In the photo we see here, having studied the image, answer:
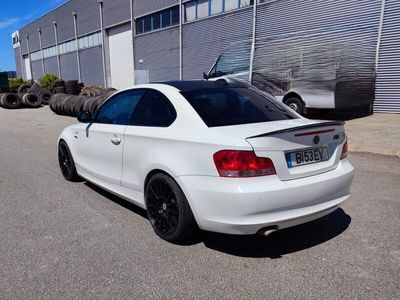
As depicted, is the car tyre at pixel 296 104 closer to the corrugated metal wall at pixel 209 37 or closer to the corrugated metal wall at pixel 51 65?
the corrugated metal wall at pixel 209 37

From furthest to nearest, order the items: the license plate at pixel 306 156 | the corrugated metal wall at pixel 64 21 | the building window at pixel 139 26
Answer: the corrugated metal wall at pixel 64 21 → the building window at pixel 139 26 → the license plate at pixel 306 156

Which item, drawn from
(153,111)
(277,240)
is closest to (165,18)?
(153,111)

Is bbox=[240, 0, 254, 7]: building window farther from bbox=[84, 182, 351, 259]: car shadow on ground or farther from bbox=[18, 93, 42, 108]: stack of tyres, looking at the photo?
bbox=[84, 182, 351, 259]: car shadow on ground

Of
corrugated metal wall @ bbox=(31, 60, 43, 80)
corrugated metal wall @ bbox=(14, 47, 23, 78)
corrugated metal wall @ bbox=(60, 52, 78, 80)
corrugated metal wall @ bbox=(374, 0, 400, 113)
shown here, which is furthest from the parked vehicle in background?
corrugated metal wall @ bbox=(14, 47, 23, 78)

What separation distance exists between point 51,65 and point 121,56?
2215 cm

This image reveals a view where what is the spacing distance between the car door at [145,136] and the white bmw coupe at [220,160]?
1 centimetres

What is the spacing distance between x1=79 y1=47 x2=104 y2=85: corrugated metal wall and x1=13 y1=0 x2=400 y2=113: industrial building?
3.9 inches

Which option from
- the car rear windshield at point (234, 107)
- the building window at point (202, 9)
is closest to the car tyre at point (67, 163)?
the car rear windshield at point (234, 107)

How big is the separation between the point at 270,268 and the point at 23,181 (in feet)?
15.1

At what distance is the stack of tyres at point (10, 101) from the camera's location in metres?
23.6

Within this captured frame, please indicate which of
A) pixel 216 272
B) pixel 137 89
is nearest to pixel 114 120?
pixel 137 89

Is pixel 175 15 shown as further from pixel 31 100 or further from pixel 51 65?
pixel 51 65

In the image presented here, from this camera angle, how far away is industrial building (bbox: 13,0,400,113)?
13797 mm

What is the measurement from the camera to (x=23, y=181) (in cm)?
610
